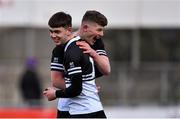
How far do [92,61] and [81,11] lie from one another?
9.67 m

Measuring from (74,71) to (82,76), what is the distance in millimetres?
93

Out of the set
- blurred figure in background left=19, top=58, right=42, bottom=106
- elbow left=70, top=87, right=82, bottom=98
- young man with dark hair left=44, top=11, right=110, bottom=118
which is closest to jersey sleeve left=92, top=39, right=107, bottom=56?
young man with dark hair left=44, top=11, right=110, bottom=118

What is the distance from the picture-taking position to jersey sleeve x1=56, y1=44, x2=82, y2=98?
600cm

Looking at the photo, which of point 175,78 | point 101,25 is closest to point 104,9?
point 175,78

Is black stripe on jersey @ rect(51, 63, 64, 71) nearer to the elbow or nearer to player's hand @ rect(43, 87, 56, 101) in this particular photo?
player's hand @ rect(43, 87, 56, 101)

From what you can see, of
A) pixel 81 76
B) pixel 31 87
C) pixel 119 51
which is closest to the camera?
pixel 81 76

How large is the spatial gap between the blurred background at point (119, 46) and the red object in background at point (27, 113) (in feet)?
6.73

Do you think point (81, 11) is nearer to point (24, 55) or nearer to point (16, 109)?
point (24, 55)

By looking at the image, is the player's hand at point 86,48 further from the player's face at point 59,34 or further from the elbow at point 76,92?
the elbow at point 76,92

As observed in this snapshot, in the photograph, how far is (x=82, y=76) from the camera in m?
6.06

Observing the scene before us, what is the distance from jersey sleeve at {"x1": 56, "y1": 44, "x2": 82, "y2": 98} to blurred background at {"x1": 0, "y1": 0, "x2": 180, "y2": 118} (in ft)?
28.7

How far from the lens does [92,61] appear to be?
20.2 feet

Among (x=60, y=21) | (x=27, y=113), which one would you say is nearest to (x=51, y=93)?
(x=60, y=21)

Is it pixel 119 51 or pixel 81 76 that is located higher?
pixel 81 76
